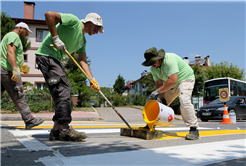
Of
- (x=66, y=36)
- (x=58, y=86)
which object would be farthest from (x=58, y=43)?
(x=58, y=86)

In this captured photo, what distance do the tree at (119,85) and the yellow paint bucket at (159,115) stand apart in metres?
54.6

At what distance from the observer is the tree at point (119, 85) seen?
58.8 meters

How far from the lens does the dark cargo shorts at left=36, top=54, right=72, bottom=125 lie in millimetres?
2776

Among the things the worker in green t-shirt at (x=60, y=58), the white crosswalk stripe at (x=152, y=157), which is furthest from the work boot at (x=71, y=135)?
the white crosswalk stripe at (x=152, y=157)

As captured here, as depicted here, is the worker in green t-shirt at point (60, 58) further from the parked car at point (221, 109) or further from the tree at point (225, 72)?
the tree at point (225, 72)

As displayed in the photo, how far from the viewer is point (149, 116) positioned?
3883 mm

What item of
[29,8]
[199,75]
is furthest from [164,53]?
[199,75]

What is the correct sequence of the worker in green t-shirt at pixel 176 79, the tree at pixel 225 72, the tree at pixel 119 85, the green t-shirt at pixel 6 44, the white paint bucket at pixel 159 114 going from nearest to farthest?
the white paint bucket at pixel 159 114 → the worker in green t-shirt at pixel 176 79 → the green t-shirt at pixel 6 44 → the tree at pixel 225 72 → the tree at pixel 119 85

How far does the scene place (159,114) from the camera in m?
3.19

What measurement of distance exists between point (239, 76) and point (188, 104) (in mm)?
36458

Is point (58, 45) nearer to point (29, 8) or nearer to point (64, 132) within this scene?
point (64, 132)

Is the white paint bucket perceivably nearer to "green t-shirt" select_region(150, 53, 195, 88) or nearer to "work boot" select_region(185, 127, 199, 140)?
"work boot" select_region(185, 127, 199, 140)

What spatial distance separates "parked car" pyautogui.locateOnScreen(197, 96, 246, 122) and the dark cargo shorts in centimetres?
1054

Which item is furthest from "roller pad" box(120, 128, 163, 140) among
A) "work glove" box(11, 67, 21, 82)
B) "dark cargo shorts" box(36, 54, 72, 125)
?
"work glove" box(11, 67, 21, 82)
